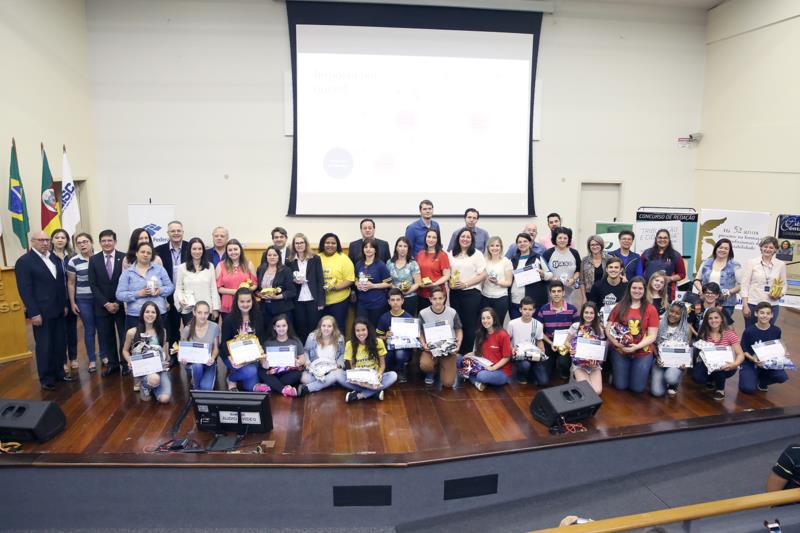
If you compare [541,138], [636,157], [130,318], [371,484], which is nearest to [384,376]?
[371,484]

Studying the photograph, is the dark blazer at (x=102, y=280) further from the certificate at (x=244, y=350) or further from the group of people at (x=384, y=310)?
the certificate at (x=244, y=350)

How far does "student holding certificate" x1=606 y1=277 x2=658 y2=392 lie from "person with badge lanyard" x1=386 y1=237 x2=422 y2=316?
67.9 inches

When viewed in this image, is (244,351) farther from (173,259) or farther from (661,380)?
(661,380)

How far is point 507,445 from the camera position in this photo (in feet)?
12.0

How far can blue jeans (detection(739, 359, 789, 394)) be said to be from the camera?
452 cm

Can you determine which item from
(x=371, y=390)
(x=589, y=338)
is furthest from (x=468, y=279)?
(x=371, y=390)

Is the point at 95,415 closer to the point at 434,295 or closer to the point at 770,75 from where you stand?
the point at 434,295

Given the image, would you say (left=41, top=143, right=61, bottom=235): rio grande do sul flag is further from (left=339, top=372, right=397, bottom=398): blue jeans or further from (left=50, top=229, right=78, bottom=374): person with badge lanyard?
(left=339, top=372, right=397, bottom=398): blue jeans

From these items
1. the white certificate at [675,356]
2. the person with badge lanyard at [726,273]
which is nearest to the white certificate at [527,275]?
the white certificate at [675,356]

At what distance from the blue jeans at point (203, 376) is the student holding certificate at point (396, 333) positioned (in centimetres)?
142

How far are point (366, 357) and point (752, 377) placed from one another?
10.8ft

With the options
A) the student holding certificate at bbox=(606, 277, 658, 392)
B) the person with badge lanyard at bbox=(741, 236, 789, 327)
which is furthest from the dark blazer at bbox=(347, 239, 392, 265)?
the person with badge lanyard at bbox=(741, 236, 789, 327)

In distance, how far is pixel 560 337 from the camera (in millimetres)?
4598

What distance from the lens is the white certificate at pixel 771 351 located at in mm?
4391
